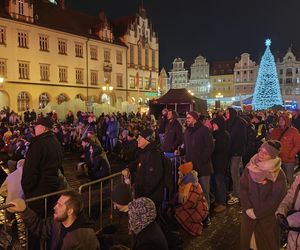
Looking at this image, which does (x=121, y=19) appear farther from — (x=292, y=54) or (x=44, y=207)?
(x=44, y=207)

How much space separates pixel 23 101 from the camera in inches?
1287

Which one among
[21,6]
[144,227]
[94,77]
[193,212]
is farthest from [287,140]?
[94,77]

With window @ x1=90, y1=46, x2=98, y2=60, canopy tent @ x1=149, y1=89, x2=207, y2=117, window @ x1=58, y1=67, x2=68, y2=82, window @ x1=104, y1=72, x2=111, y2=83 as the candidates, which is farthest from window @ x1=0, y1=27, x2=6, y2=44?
canopy tent @ x1=149, y1=89, x2=207, y2=117

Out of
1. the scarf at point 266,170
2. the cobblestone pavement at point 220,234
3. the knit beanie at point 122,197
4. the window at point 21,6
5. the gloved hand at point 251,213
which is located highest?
the window at point 21,6

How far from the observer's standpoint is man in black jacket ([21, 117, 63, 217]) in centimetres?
452

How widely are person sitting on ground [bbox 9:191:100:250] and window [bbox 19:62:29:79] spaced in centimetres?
3149

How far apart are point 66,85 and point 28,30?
7222 mm

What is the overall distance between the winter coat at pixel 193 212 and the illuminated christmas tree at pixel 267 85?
39.4 meters

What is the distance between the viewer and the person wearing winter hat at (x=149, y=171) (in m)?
4.75

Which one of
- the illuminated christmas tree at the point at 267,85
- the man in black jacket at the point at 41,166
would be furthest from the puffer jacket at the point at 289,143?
the illuminated christmas tree at the point at 267,85

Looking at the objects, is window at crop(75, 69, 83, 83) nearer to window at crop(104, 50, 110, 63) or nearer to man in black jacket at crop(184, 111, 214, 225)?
window at crop(104, 50, 110, 63)

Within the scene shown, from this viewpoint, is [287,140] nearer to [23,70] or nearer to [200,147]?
[200,147]

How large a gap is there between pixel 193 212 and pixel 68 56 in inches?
1360

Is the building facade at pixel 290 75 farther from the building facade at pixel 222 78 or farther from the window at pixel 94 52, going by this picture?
the window at pixel 94 52
